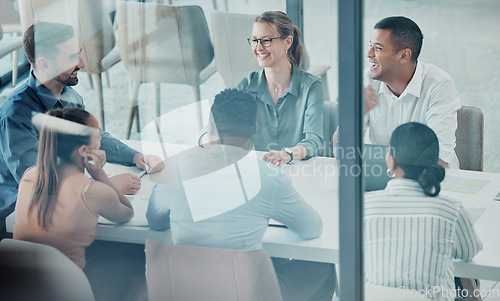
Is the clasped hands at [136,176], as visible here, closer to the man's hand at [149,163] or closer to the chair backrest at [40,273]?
the man's hand at [149,163]

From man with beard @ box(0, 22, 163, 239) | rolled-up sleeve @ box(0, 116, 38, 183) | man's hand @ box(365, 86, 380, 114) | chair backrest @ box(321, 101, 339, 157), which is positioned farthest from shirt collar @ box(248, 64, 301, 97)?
rolled-up sleeve @ box(0, 116, 38, 183)

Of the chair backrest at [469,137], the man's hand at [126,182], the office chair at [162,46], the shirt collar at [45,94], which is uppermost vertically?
the office chair at [162,46]

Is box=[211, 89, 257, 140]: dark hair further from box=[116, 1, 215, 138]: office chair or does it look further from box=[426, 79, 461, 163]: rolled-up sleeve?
box=[426, 79, 461, 163]: rolled-up sleeve

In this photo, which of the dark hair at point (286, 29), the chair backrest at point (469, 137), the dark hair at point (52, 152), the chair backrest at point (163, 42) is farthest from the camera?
the dark hair at point (52, 152)

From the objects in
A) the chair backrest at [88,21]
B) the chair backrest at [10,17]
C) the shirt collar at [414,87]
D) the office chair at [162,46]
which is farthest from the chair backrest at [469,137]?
the chair backrest at [10,17]

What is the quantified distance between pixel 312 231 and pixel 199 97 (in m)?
0.53

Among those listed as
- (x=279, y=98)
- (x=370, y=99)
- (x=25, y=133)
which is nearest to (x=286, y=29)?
(x=279, y=98)

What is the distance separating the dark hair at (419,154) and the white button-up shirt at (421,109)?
0.05 feet

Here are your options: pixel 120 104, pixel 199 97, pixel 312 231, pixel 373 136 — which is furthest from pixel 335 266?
pixel 120 104

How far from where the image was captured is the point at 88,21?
75.7 inches

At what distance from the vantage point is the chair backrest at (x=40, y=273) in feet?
6.44

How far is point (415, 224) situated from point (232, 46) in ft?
2.43

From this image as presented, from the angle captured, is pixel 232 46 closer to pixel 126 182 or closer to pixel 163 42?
pixel 163 42

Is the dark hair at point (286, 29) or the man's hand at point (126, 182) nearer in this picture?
the dark hair at point (286, 29)
